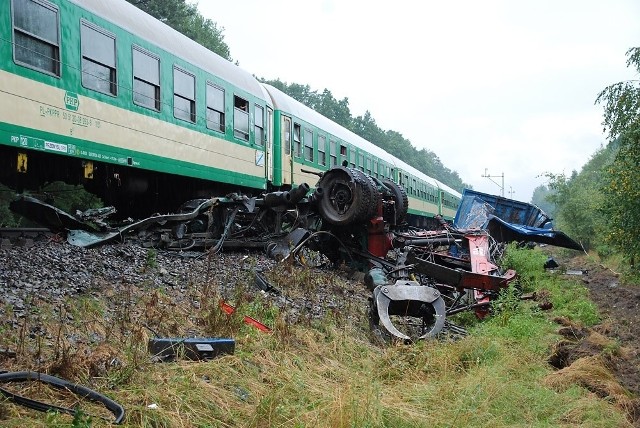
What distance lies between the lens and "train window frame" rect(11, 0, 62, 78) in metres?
6.56

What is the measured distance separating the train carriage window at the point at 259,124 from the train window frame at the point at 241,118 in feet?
1.44

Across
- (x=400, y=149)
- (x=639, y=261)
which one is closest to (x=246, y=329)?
(x=639, y=261)

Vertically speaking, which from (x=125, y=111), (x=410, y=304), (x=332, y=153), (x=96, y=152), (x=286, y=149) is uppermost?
(x=332, y=153)

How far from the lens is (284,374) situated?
142 inches

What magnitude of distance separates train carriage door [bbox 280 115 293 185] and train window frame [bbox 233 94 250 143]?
1.84 m

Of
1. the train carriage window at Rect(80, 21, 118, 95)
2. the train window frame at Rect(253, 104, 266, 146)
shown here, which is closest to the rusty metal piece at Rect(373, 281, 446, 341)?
the train carriage window at Rect(80, 21, 118, 95)

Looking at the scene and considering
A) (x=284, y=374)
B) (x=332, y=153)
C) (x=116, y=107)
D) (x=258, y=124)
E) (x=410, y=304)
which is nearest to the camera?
(x=284, y=374)

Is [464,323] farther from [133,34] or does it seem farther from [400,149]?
[400,149]

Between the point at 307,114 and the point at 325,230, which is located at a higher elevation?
the point at 307,114

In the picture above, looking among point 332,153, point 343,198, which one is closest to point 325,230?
point 343,198

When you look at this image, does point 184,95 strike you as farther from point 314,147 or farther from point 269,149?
point 314,147

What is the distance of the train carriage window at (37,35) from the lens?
6.61 meters

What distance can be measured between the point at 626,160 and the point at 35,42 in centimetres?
1054

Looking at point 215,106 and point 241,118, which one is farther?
point 241,118
